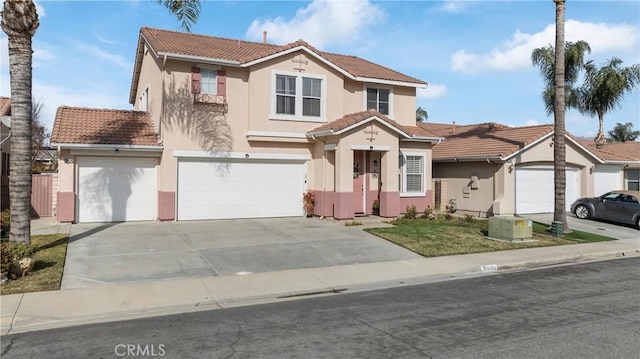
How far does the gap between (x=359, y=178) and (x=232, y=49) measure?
23.6 ft

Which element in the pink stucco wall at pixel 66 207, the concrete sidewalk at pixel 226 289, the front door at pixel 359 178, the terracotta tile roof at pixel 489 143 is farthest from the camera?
the terracotta tile roof at pixel 489 143

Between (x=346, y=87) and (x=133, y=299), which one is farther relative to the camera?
(x=346, y=87)

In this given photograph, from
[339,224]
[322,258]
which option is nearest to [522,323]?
[322,258]

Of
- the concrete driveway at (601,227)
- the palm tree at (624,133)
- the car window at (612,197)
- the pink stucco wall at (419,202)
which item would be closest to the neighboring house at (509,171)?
the concrete driveway at (601,227)

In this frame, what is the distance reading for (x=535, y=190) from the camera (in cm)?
2111

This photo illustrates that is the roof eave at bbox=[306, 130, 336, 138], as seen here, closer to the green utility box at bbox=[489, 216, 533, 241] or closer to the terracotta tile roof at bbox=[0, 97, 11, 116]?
the green utility box at bbox=[489, 216, 533, 241]

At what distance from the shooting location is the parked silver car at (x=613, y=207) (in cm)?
1855

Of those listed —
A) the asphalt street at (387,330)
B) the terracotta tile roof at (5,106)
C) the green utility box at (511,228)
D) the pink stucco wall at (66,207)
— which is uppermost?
the terracotta tile roof at (5,106)

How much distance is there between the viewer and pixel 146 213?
16.5 m

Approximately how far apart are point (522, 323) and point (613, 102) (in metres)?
26.2

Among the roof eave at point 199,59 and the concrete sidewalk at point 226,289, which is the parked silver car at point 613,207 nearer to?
the concrete sidewalk at point 226,289

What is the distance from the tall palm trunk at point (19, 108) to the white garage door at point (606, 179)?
78.1 feet

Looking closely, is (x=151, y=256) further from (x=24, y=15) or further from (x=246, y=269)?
(x=24, y=15)

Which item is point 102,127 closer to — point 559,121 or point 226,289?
point 226,289
